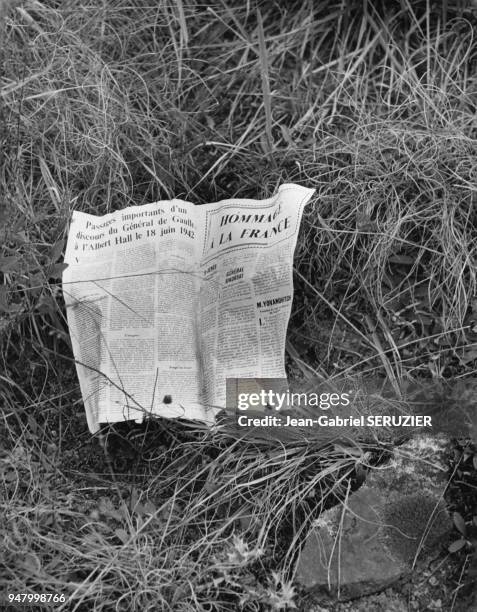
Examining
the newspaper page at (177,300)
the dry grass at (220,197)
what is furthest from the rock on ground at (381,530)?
the newspaper page at (177,300)

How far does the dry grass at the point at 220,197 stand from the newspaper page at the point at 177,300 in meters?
0.05

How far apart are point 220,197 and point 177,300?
0.30 meters

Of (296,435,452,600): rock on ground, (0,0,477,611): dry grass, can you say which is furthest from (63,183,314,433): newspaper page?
(296,435,452,600): rock on ground

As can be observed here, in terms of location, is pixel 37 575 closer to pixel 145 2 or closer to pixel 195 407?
pixel 195 407

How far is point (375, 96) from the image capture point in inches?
68.9

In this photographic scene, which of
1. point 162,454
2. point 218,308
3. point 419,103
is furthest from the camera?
point 419,103

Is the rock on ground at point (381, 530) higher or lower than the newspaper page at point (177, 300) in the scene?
lower

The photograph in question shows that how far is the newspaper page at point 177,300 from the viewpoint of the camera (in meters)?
1.46

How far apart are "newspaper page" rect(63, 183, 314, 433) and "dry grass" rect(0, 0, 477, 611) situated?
51mm

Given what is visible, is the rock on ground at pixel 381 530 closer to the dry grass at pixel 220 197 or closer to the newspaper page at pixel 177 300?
the dry grass at pixel 220 197

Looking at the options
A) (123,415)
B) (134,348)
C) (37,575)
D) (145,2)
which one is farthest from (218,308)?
(145,2)

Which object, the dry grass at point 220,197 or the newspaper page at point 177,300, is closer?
the dry grass at point 220,197

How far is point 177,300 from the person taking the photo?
154 centimetres

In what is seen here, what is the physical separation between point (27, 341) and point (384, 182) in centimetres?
85
